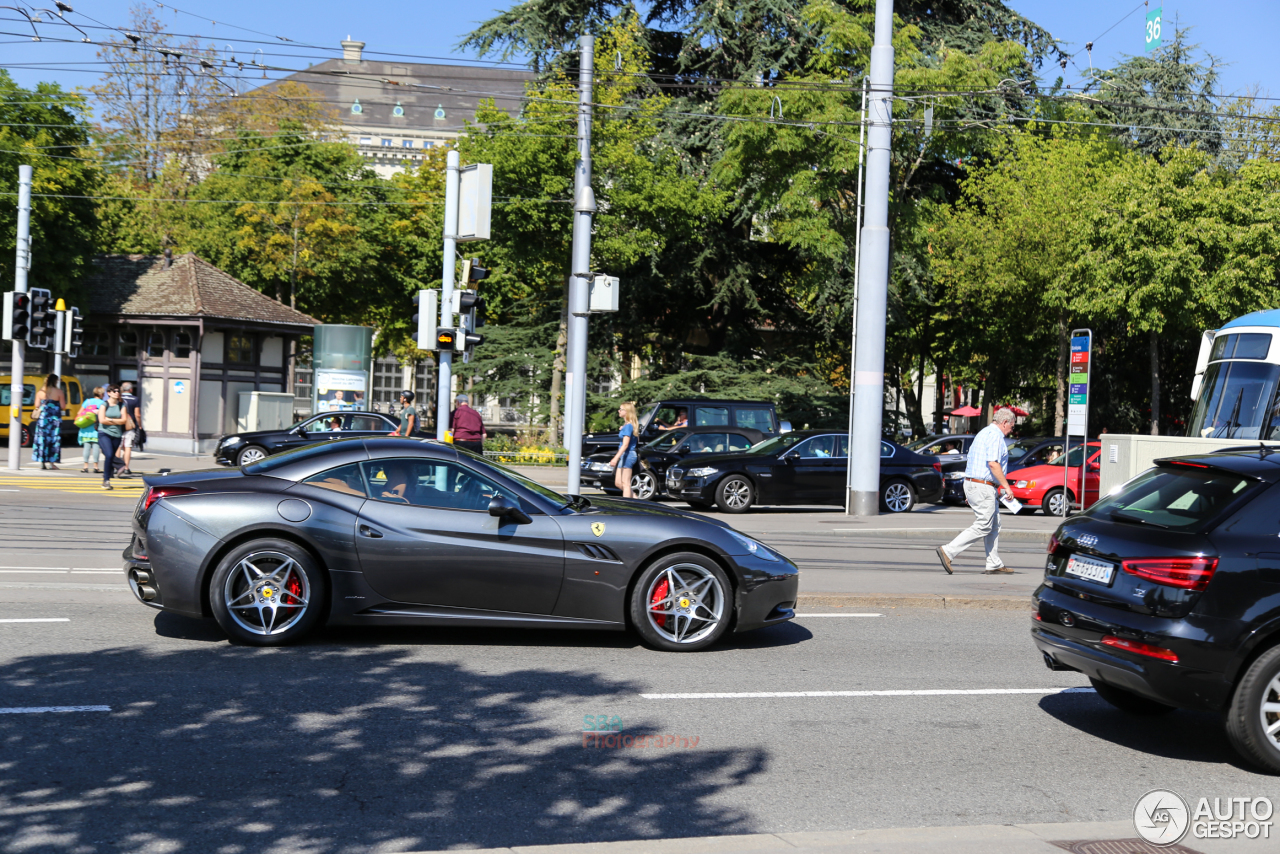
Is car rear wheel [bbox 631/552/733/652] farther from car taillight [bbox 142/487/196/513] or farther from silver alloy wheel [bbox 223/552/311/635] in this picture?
car taillight [bbox 142/487/196/513]

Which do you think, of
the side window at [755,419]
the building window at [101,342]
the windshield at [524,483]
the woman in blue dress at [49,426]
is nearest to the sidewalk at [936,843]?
the windshield at [524,483]

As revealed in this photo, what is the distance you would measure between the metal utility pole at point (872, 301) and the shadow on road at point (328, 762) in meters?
13.1

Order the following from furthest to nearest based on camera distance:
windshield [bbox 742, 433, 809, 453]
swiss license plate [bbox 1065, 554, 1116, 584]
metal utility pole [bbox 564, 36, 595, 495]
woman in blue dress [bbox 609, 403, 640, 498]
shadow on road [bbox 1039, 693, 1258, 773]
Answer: windshield [bbox 742, 433, 809, 453] < woman in blue dress [bbox 609, 403, 640, 498] < metal utility pole [bbox 564, 36, 595, 495] < shadow on road [bbox 1039, 693, 1258, 773] < swiss license plate [bbox 1065, 554, 1116, 584]

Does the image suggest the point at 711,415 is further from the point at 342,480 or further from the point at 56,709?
the point at 56,709

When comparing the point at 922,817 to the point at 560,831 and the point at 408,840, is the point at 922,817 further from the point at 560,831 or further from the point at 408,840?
the point at 408,840

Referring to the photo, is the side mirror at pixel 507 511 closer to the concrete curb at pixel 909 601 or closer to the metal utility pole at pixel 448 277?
the concrete curb at pixel 909 601

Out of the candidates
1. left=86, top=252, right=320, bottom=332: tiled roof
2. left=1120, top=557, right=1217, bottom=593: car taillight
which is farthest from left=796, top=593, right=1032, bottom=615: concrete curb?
left=86, top=252, right=320, bottom=332: tiled roof

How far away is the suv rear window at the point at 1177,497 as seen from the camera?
5.86 metres

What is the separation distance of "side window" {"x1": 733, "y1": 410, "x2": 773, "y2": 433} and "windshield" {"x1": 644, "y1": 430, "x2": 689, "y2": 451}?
1.80 m

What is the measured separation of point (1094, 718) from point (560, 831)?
12.0 feet

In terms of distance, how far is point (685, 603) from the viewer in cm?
808

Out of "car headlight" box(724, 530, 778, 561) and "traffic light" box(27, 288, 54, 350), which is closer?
"car headlight" box(724, 530, 778, 561)

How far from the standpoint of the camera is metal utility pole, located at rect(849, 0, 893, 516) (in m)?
19.5

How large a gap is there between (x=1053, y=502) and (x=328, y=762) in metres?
20.3
